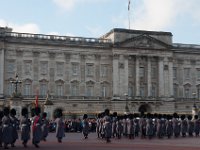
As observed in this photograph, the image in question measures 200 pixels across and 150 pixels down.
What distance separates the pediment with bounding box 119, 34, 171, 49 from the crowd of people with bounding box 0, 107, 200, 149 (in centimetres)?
3044

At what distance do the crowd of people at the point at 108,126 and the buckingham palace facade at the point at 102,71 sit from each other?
2687cm

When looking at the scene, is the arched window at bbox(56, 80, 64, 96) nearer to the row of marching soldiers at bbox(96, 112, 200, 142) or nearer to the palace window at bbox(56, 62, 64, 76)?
the palace window at bbox(56, 62, 64, 76)

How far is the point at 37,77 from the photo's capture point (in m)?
61.5

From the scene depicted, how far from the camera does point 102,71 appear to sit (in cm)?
6475

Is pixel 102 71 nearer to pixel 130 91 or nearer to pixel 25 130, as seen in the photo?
pixel 130 91

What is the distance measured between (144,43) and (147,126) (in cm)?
3736

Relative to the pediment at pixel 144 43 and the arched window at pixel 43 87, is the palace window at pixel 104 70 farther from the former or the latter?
the arched window at pixel 43 87

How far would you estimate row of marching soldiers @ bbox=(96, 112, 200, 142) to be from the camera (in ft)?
96.6

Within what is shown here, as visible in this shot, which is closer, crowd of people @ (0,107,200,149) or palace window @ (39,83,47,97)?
crowd of people @ (0,107,200,149)

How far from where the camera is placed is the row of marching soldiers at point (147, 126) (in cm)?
2945

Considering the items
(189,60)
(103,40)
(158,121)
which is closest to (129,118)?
(158,121)

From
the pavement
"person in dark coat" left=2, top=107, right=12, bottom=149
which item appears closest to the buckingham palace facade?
the pavement

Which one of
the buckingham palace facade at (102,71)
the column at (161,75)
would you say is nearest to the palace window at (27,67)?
the buckingham palace facade at (102,71)

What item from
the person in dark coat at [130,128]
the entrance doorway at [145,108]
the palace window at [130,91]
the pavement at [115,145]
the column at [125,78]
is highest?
the column at [125,78]
